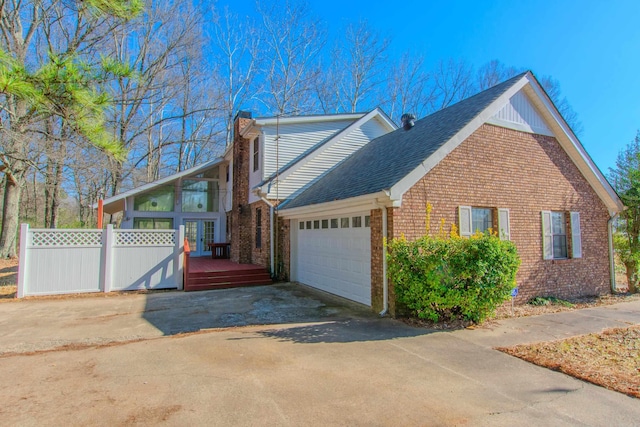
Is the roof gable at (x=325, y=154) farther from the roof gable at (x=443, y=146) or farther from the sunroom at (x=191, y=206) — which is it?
the sunroom at (x=191, y=206)

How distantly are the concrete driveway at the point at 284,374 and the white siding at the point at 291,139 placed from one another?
6.98 meters

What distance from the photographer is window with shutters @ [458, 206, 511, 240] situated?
8545mm

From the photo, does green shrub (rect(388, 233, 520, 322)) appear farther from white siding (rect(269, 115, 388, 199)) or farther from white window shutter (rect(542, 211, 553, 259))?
white siding (rect(269, 115, 388, 199))

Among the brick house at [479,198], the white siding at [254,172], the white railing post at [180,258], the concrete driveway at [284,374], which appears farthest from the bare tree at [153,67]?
the concrete driveway at [284,374]

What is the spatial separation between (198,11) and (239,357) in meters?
27.5

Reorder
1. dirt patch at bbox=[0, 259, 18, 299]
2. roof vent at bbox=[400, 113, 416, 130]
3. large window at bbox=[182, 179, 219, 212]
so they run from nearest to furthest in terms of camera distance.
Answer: dirt patch at bbox=[0, 259, 18, 299]
roof vent at bbox=[400, 113, 416, 130]
large window at bbox=[182, 179, 219, 212]

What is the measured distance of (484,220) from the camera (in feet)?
29.2

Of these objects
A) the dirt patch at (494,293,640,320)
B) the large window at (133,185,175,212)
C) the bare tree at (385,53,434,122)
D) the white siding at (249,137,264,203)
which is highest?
the bare tree at (385,53,434,122)

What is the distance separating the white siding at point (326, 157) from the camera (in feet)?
42.1

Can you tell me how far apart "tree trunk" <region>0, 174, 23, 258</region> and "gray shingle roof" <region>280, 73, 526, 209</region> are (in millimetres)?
14527

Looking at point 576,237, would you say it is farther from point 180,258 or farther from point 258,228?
point 180,258

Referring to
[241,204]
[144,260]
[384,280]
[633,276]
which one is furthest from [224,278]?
[633,276]

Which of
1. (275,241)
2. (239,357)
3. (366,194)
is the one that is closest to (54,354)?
(239,357)

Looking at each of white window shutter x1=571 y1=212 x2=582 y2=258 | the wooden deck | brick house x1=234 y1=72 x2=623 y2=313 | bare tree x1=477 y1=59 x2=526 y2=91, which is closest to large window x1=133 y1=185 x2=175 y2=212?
the wooden deck
